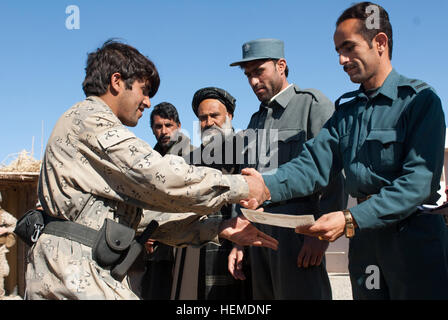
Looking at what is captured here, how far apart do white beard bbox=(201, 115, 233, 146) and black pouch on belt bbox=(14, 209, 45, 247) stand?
258 centimetres

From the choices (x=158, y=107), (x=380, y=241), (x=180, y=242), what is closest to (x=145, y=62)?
(x=180, y=242)

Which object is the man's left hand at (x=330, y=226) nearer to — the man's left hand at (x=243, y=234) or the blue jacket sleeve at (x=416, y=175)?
the blue jacket sleeve at (x=416, y=175)

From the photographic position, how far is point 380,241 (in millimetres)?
2752

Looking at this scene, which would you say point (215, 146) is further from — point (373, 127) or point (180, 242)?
point (373, 127)

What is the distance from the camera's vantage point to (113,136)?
2621 millimetres

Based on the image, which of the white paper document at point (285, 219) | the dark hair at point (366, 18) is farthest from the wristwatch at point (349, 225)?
the dark hair at point (366, 18)

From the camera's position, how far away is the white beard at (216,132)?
5.12 m

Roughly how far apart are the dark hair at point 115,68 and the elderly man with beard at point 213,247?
1.73 metres

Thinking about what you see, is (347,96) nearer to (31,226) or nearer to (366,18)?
(366,18)

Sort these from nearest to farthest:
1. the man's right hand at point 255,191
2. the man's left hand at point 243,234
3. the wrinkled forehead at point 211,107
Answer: the man's right hand at point 255,191, the man's left hand at point 243,234, the wrinkled forehead at point 211,107

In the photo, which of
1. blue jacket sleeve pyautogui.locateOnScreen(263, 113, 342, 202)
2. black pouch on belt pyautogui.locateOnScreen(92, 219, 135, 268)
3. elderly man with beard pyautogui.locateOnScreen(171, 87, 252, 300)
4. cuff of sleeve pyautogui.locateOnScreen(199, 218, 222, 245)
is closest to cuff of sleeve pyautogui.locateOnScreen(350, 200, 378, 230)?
blue jacket sleeve pyautogui.locateOnScreen(263, 113, 342, 202)

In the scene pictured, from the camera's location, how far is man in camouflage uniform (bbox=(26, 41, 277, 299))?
8.11ft

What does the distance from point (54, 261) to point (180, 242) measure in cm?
104

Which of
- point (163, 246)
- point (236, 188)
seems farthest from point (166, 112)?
point (236, 188)
